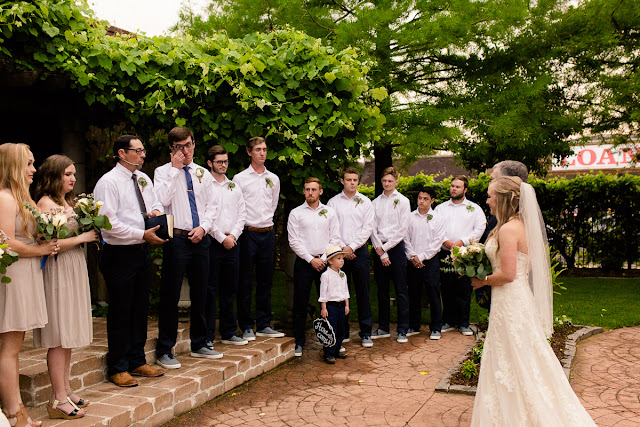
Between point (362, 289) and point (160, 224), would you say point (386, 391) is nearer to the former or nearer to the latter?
point (362, 289)

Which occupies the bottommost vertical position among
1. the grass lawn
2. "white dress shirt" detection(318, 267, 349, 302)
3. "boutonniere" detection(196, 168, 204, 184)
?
the grass lawn

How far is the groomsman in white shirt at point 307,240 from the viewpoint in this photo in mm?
6902

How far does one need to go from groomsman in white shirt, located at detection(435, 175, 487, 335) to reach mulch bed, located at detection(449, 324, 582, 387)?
40 centimetres

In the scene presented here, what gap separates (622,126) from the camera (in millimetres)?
12281

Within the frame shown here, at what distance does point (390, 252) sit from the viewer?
782 centimetres

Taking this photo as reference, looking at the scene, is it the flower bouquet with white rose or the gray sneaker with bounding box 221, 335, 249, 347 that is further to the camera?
the gray sneaker with bounding box 221, 335, 249, 347

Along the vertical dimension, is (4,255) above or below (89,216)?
below

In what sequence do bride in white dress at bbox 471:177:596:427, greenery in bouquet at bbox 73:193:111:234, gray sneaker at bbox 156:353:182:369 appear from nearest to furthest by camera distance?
1. bride in white dress at bbox 471:177:596:427
2. greenery in bouquet at bbox 73:193:111:234
3. gray sneaker at bbox 156:353:182:369

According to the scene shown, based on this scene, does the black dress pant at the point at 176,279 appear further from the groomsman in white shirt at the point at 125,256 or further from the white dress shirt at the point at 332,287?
the white dress shirt at the point at 332,287

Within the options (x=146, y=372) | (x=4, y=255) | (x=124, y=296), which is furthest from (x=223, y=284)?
(x=4, y=255)

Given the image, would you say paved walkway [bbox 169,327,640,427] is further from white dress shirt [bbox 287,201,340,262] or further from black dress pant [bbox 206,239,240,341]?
white dress shirt [bbox 287,201,340,262]

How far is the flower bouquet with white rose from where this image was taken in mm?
3969

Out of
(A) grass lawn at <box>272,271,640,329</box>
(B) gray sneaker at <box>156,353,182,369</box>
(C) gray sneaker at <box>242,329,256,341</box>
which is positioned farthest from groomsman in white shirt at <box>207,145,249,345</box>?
(A) grass lawn at <box>272,271,640,329</box>

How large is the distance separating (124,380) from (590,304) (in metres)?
8.31
